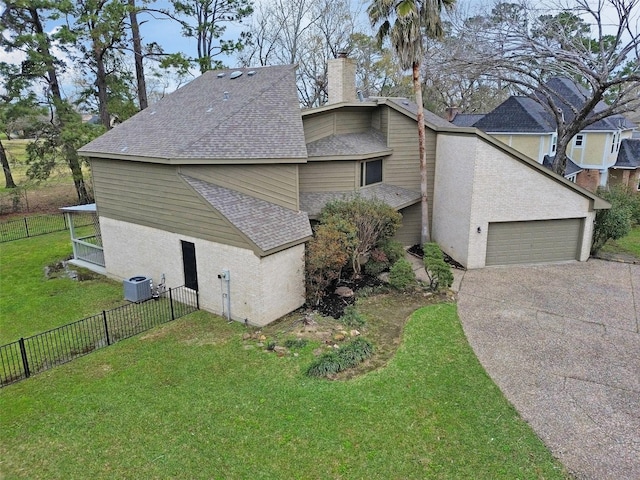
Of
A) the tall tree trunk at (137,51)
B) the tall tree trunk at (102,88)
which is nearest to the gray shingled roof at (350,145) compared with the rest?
the tall tree trunk at (137,51)

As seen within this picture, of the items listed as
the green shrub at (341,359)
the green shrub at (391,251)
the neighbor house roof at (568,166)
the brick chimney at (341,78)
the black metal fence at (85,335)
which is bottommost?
the black metal fence at (85,335)

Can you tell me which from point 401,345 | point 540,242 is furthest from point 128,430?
point 540,242

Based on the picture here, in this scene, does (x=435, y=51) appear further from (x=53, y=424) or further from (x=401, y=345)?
(x=53, y=424)

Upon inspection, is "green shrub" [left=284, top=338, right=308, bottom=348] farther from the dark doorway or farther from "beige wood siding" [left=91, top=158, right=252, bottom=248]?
the dark doorway

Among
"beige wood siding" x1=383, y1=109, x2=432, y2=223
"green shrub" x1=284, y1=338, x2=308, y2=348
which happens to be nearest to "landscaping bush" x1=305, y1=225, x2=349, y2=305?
"green shrub" x1=284, y1=338, x2=308, y2=348

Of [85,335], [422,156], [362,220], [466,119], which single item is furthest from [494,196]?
[466,119]

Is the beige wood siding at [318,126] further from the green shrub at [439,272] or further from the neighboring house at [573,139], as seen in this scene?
the neighboring house at [573,139]
